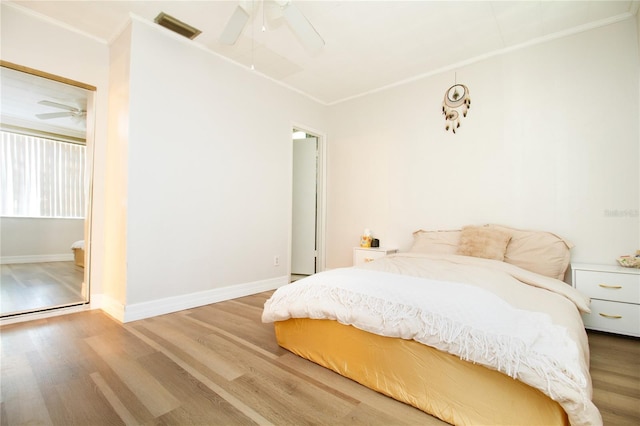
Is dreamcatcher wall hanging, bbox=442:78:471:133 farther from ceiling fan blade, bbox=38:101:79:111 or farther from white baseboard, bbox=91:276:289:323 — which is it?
ceiling fan blade, bbox=38:101:79:111

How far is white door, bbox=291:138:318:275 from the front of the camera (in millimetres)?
4621

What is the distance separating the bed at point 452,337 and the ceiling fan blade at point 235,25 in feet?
6.48

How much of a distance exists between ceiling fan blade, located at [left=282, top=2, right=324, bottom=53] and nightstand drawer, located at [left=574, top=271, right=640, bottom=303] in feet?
9.47

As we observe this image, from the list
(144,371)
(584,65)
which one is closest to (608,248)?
(584,65)

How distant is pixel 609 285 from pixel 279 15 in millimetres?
3502

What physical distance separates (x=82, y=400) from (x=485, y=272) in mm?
2447

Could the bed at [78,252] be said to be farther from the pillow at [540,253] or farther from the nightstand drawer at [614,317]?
the nightstand drawer at [614,317]

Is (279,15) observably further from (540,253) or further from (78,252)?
(540,253)

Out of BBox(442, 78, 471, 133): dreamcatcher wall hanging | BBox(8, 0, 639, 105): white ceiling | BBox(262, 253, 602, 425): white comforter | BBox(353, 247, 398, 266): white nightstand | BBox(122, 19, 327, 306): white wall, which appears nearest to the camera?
BBox(262, 253, 602, 425): white comforter

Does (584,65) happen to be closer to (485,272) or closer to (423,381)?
(485,272)

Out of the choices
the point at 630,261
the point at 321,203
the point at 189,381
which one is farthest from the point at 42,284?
the point at 630,261

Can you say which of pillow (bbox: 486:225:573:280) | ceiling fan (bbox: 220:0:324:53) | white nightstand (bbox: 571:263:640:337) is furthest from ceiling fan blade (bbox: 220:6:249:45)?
white nightstand (bbox: 571:263:640:337)

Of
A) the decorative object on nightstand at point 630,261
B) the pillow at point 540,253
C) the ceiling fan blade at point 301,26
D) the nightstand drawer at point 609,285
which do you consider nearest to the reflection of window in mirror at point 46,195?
the ceiling fan blade at point 301,26

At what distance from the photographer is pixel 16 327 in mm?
2408
